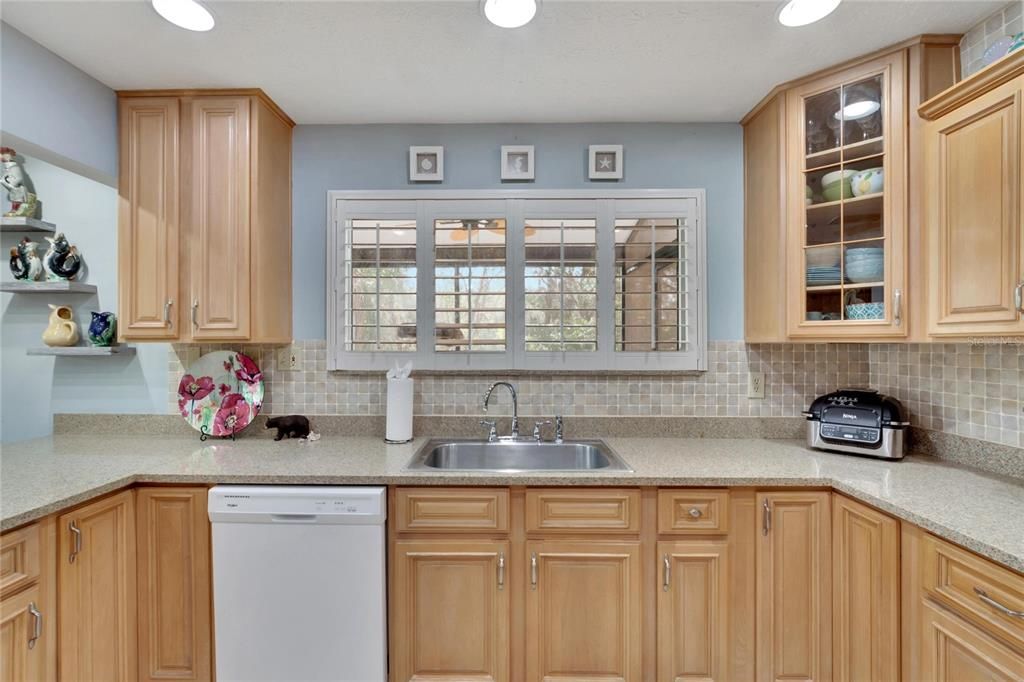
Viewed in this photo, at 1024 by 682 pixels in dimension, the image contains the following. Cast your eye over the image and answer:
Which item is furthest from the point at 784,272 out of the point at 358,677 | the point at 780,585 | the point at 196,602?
the point at 196,602

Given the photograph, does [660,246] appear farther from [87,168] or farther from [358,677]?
[87,168]

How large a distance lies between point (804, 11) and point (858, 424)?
1438mm

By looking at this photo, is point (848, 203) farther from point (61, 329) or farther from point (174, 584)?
point (61, 329)

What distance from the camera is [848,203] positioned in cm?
170

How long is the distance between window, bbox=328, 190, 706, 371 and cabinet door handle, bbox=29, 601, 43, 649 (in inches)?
46.2

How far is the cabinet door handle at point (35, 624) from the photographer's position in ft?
4.19

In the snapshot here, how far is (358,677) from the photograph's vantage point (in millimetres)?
1553

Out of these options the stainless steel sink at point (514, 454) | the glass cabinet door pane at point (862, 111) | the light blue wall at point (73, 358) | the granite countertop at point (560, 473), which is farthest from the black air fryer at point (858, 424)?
the light blue wall at point (73, 358)

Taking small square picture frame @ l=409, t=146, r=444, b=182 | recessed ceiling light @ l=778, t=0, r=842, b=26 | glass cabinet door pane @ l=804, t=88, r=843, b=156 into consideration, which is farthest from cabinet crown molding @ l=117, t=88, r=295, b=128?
glass cabinet door pane @ l=804, t=88, r=843, b=156

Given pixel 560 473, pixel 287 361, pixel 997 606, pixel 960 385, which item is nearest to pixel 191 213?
pixel 287 361

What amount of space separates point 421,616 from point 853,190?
2164 millimetres

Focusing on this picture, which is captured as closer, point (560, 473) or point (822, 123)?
point (560, 473)

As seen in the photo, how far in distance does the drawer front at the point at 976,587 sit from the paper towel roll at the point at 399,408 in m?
1.76

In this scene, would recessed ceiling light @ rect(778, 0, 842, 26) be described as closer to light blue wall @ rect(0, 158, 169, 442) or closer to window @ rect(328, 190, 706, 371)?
window @ rect(328, 190, 706, 371)
